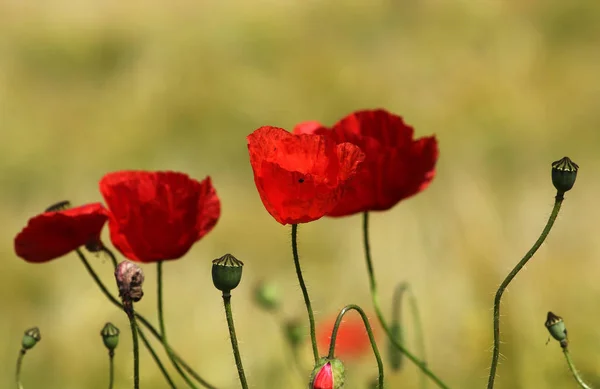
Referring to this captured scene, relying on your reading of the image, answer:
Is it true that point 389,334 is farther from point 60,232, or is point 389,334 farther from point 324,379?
point 60,232

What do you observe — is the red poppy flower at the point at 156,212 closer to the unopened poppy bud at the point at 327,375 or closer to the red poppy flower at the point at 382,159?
the red poppy flower at the point at 382,159

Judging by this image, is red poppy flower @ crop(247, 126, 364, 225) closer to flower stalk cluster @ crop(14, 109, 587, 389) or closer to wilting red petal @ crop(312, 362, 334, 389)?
flower stalk cluster @ crop(14, 109, 587, 389)

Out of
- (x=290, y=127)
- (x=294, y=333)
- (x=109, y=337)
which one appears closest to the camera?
(x=109, y=337)

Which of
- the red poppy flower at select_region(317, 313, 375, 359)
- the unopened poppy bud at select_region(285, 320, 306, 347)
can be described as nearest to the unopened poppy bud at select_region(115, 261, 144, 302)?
the unopened poppy bud at select_region(285, 320, 306, 347)

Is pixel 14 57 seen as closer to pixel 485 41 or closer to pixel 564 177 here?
pixel 485 41

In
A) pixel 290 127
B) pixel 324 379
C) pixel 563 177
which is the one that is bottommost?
pixel 324 379

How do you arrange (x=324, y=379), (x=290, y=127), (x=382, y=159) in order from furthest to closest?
(x=290, y=127)
(x=382, y=159)
(x=324, y=379)

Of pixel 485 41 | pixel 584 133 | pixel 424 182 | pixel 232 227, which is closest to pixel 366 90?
pixel 485 41

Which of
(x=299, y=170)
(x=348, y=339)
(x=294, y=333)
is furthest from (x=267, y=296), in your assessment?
(x=299, y=170)
